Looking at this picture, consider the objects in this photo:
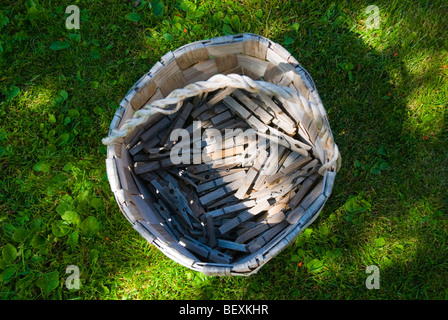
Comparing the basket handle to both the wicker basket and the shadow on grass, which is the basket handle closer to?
the wicker basket

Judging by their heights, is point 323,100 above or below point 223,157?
above

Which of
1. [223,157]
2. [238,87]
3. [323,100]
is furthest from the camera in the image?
[323,100]

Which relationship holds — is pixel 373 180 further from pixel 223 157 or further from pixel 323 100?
pixel 223 157

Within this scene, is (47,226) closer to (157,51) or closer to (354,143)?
(157,51)

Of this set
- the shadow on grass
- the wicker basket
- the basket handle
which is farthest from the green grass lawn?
the basket handle

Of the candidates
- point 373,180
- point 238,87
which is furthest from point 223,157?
point 373,180

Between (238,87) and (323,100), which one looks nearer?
(238,87)
